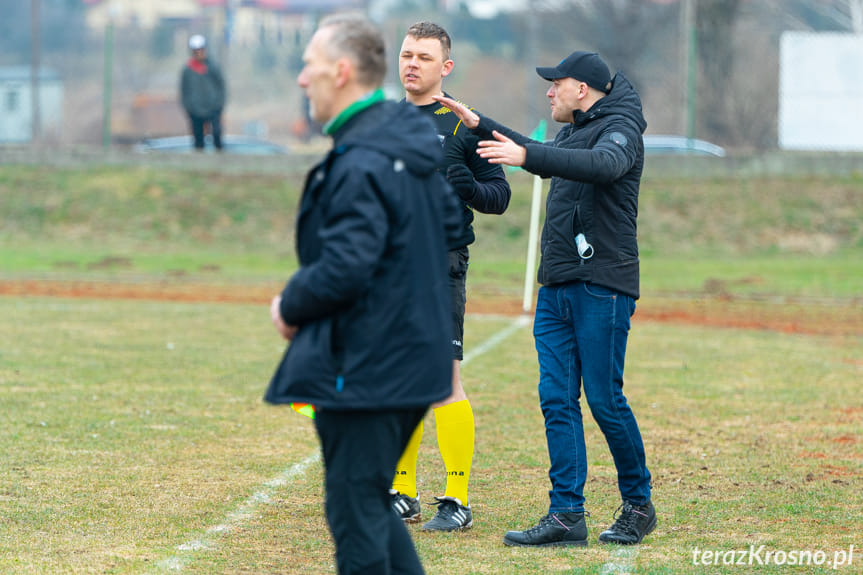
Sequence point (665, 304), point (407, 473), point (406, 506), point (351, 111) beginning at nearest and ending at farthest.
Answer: point (351, 111) < point (406, 506) < point (407, 473) < point (665, 304)

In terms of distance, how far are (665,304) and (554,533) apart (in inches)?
469

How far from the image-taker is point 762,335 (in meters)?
13.7

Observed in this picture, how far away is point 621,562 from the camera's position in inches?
200

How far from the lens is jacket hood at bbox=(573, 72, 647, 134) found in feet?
17.5

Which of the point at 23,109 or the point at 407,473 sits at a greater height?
the point at 23,109

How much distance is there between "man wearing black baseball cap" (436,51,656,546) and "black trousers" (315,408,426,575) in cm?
193

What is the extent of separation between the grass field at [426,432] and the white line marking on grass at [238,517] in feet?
0.05

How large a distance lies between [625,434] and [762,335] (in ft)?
28.8

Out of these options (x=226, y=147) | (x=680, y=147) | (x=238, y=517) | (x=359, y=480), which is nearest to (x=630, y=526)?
(x=238, y=517)

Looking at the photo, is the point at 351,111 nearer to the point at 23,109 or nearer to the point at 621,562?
the point at 621,562

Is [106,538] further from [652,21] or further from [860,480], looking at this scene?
[652,21]

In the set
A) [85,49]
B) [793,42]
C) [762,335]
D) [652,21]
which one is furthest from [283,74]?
[762,335]

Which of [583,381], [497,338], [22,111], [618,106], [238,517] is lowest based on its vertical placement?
[497,338]

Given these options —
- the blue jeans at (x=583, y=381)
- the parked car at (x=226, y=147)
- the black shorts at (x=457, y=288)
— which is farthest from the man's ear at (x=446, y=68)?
the parked car at (x=226, y=147)
